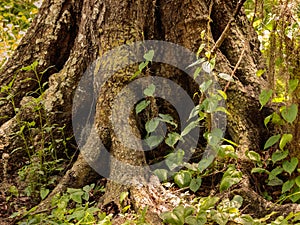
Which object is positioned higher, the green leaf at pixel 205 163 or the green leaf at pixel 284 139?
the green leaf at pixel 284 139

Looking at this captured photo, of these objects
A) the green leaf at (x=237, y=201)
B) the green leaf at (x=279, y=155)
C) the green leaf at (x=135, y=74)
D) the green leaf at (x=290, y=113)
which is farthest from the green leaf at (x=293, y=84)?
the green leaf at (x=135, y=74)

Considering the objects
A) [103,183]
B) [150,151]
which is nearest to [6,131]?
[103,183]

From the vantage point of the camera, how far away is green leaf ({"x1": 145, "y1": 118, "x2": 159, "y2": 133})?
2908mm

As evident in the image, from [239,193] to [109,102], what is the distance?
91cm

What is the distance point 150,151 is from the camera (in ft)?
10.3

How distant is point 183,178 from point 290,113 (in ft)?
2.04

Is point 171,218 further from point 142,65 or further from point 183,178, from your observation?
point 142,65

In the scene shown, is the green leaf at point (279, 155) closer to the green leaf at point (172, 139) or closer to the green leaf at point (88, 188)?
the green leaf at point (172, 139)

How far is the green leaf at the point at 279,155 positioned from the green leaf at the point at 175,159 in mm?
463

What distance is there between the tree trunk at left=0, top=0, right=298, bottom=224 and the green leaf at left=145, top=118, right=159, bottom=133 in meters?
0.11

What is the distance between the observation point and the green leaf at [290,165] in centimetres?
271

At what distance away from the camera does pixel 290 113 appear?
264 centimetres

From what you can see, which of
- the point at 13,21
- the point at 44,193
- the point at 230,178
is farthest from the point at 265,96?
the point at 13,21

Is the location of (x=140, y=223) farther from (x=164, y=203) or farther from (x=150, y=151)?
(x=150, y=151)
